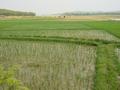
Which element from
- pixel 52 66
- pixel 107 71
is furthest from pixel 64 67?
pixel 107 71

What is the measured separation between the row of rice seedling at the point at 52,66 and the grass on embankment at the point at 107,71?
0.54 ft

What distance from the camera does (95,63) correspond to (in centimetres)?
672

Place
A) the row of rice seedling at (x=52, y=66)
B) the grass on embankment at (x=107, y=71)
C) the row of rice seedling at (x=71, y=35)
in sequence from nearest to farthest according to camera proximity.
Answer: the grass on embankment at (x=107, y=71) < the row of rice seedling at (x=52, y=66) < the row of rice seedling at (x=71, y=35)

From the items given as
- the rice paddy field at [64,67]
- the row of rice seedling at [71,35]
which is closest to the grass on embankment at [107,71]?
the rice paddy field at [64,67]

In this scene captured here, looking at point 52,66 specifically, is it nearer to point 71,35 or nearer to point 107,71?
point 107,71

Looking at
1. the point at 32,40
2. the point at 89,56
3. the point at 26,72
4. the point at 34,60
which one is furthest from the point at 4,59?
the point at 32,40

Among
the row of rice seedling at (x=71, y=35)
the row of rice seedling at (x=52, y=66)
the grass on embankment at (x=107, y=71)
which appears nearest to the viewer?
the grass on embankment at (x=107, y=71)

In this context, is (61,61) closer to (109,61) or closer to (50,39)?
(109,61)

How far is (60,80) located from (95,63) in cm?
183

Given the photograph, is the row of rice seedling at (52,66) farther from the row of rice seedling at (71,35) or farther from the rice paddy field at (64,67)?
the row of rice seedling at (71,35)

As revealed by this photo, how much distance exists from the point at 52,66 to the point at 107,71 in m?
1.47

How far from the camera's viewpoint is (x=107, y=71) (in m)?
5.82

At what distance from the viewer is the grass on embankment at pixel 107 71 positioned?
4828 millimetres

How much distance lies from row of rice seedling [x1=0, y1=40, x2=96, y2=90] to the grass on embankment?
0.16 metres
